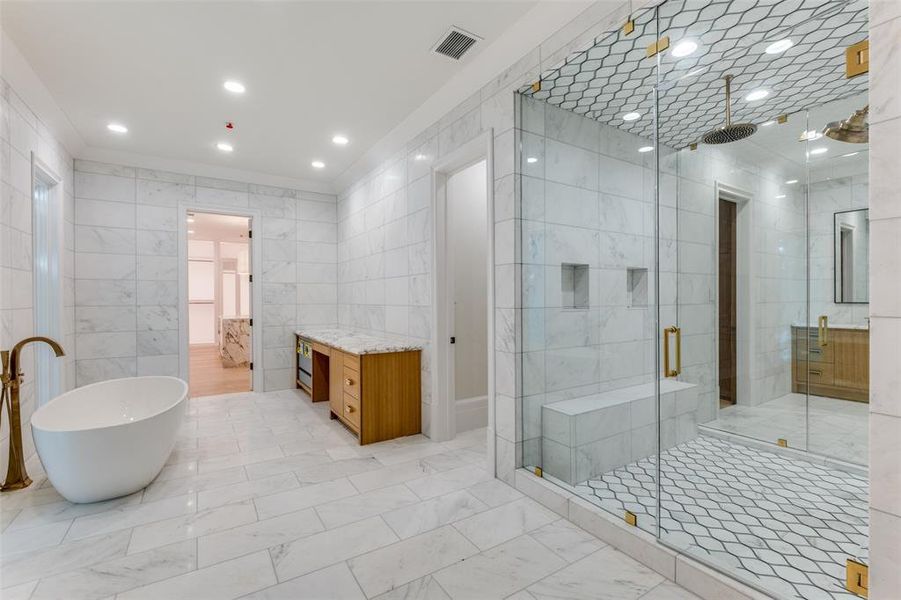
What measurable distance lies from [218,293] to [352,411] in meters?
8.62

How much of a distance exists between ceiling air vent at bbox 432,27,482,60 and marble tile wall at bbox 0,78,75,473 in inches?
113

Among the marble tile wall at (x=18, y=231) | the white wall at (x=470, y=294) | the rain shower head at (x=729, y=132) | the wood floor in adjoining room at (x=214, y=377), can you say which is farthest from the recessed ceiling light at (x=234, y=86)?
the wood floor in adjoining room at (x=214, y=377)

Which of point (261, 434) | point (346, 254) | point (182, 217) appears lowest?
point (261, 434)

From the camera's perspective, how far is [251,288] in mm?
5188

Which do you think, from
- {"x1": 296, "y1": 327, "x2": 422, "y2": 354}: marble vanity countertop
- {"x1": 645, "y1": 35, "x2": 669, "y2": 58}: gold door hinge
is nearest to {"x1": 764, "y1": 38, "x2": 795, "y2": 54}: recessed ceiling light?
{"x1": 645, "y1": 35, "x2": 669, "y2": 58}: gold door hinge

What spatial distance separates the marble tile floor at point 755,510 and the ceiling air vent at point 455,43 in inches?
111

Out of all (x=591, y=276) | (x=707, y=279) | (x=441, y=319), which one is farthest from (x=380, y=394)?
(x=707, y=279)

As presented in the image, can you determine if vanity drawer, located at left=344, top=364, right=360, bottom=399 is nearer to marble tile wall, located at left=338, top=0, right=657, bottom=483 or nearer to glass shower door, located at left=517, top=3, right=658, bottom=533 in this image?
marble tile wall, located at left=338, top=0, right=657, bottom=483

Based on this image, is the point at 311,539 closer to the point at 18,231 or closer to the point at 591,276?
the point at 591,276

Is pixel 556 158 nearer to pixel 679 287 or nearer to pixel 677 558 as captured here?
pixel 679 287

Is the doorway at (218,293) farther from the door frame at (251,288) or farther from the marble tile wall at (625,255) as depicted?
the marble tile wall at (625,255)

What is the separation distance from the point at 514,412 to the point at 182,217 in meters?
4.59

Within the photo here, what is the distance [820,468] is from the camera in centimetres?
279

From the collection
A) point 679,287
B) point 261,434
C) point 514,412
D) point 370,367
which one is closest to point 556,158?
point 679,287
